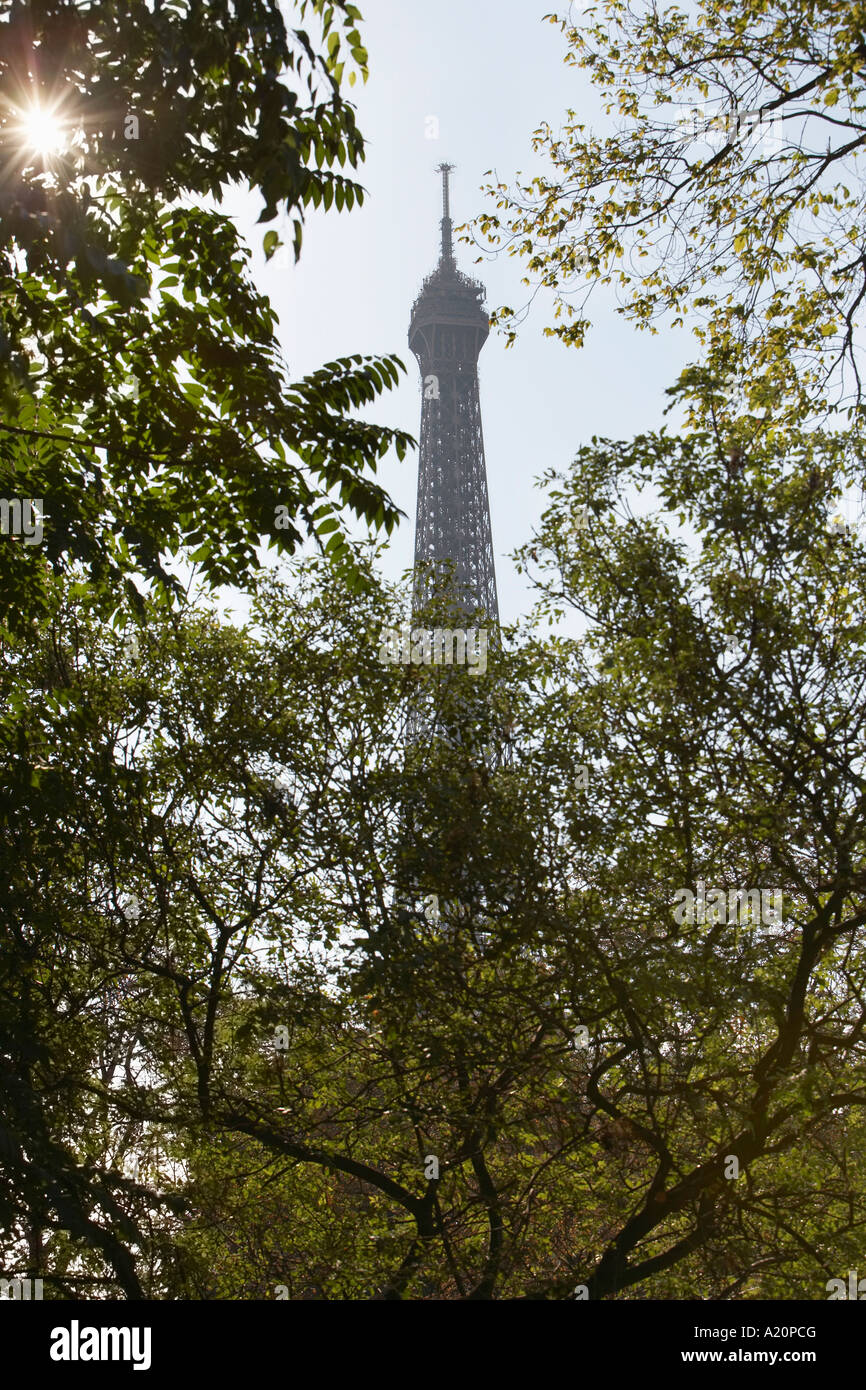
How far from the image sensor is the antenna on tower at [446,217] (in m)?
79.9

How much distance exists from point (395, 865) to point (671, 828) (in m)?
2.71

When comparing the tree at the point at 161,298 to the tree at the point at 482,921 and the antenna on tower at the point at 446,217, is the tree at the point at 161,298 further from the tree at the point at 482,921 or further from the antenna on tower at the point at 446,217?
the antenna on tower at the point at 446,217

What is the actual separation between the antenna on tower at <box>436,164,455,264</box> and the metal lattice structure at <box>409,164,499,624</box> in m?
0.07

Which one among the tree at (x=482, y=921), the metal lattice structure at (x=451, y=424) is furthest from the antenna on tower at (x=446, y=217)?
the tree at (x=482, y=921)

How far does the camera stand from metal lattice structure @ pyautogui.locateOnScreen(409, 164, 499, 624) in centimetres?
7781

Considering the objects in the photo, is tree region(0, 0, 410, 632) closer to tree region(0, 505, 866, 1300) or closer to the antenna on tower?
tree region(0, 505, 866, 1300)

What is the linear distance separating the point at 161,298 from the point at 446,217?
275 ft

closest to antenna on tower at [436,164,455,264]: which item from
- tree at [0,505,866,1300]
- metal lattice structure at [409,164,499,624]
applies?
metal lattice structure at [409,164,499,624]

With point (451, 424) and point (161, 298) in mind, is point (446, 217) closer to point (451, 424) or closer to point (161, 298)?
point (451, 424)

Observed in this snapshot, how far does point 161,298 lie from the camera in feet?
22.9
